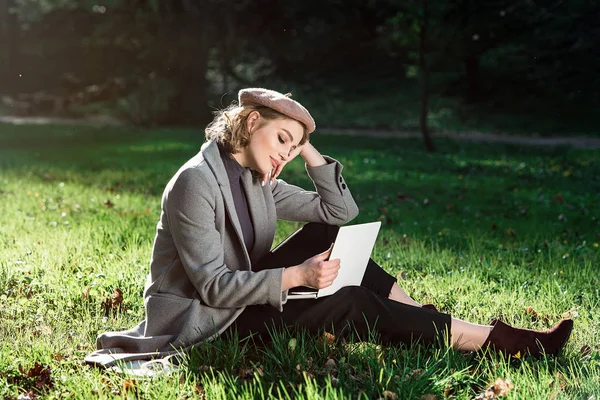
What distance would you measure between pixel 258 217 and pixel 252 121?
57 cm

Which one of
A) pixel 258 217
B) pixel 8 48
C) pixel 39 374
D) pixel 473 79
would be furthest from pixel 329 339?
pixel 8 48

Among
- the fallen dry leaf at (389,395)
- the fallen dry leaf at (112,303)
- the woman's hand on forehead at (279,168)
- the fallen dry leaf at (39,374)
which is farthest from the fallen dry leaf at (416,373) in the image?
the fallen dry leaf at (112,303)

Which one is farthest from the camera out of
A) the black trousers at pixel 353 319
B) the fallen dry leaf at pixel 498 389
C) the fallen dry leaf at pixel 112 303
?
the fallen dry leaf at pixel 112 303

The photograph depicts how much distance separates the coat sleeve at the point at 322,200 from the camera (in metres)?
4.34

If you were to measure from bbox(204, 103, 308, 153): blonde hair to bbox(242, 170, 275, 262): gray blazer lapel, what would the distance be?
19 cm

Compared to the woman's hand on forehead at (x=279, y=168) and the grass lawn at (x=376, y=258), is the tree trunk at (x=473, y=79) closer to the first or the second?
the grass lawn at (x=376, y=258)

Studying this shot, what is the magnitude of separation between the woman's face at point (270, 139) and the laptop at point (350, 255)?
487mm

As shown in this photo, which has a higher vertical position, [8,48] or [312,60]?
[8,48]

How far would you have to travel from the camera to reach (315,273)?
352 centimetres

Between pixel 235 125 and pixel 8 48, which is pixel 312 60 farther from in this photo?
pixel 235 125

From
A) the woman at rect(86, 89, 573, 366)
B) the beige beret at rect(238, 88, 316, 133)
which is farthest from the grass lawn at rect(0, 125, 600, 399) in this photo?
the beige beret at rect(238, 88, 316, 133)

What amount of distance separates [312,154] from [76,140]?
673 inches

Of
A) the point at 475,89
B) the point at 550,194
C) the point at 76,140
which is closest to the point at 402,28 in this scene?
the point at 550,194

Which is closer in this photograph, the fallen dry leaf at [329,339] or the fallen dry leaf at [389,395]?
the fallen dry leaf at [389,395]
